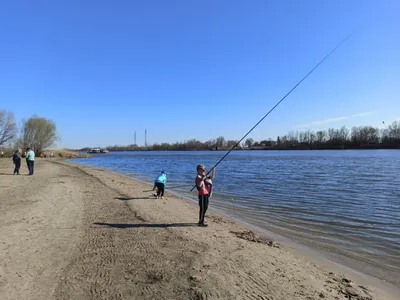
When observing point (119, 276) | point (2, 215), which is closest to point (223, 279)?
point (119, 276)

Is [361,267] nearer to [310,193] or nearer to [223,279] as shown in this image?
[223,279]

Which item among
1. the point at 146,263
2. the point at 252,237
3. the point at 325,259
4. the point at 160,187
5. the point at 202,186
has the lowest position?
the point at 325,259

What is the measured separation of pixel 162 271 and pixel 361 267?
4.65m

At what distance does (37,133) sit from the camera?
84.1 m

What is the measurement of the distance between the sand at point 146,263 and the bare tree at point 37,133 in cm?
8376

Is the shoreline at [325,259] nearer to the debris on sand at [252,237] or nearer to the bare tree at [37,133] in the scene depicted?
the debris on sand at [252,237]

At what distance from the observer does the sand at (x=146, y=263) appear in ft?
15.5

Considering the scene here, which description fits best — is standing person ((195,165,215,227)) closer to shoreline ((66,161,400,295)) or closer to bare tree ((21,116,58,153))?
shoreline ((66,161,400,295))

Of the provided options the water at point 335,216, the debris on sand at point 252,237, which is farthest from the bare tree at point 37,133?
the debris on sand at point 252,237

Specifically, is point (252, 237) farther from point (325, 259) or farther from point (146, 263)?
point (146, 263)

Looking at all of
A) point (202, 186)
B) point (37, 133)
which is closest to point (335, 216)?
point (202, 186)

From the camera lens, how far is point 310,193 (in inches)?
703

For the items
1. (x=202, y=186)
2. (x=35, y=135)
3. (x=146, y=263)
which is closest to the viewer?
(x=146, y=263)

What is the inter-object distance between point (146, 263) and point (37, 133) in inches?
3541
